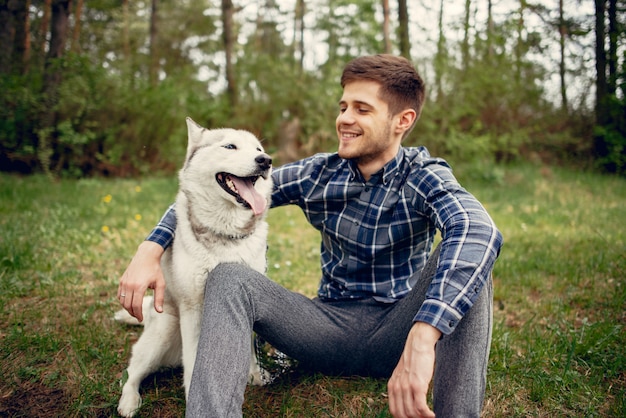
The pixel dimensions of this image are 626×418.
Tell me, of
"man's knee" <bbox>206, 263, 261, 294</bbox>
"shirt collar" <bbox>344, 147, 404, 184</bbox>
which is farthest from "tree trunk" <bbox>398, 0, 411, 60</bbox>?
"man's knee" <bbox>206, 263, 261, 294</bbox>

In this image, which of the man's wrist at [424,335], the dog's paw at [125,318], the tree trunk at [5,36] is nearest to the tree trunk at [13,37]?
the tree trunk at [5,36]

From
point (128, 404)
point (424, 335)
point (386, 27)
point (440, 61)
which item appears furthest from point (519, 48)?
point (128, 404)

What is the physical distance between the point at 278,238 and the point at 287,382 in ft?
9.72

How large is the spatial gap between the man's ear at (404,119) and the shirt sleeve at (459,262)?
1.99ft

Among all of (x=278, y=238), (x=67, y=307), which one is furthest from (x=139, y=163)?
(x=67, y=307)

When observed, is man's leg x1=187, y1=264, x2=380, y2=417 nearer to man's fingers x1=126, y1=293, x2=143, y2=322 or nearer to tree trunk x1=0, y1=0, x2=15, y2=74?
man's fingers x1=126, y1=293, x2=143, y2=322

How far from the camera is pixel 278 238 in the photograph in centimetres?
519

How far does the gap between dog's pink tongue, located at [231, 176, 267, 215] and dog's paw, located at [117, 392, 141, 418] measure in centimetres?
101

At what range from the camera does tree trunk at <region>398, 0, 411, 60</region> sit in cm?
1070

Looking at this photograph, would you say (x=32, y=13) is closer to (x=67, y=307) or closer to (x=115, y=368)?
(x=67, y=307)

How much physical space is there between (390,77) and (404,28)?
9633 millimetres

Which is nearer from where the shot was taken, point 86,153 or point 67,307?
point 67,307

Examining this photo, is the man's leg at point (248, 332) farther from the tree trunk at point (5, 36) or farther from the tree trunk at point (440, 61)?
the tree trunk at point (440, 61)

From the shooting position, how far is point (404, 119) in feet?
7.49
